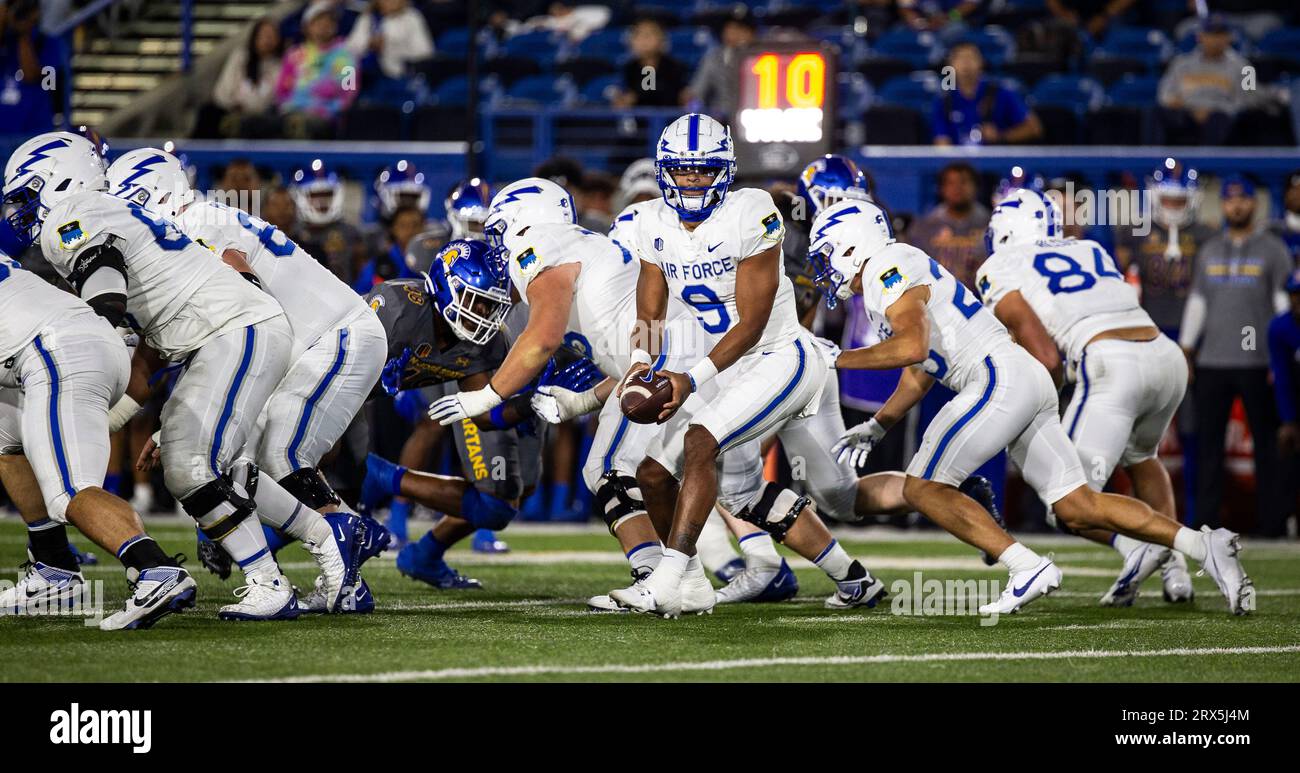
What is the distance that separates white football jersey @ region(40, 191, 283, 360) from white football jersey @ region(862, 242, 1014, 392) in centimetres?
218

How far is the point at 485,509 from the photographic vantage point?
718cm

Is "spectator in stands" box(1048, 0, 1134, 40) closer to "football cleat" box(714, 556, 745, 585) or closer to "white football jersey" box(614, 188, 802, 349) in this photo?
"football cleat" box(714, 556, 745, 585)

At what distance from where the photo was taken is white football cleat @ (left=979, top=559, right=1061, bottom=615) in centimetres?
638

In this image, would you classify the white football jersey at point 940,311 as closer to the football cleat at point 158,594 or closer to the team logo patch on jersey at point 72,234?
the football cleat at point 158,594

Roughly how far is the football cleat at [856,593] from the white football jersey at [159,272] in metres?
2.39

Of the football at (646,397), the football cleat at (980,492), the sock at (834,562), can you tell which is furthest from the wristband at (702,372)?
the football cleat at (980,492)

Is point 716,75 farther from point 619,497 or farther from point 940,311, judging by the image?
point 619,497

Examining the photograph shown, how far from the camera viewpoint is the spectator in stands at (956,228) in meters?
10.6

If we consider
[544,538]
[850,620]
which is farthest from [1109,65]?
[850,620]

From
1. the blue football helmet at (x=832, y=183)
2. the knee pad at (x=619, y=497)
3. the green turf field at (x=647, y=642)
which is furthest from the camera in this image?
the blue football helmet at (x=832, y=183)

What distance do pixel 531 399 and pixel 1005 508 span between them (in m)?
4.81

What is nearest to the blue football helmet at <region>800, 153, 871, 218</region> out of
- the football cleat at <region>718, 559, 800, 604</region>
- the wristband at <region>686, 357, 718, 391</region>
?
the football cleat at <region>718, 559, 800, 604</region>

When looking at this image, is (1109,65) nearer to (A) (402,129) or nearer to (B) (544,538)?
(A) (402,129)

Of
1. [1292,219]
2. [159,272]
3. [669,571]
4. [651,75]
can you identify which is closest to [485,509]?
[669,571]
